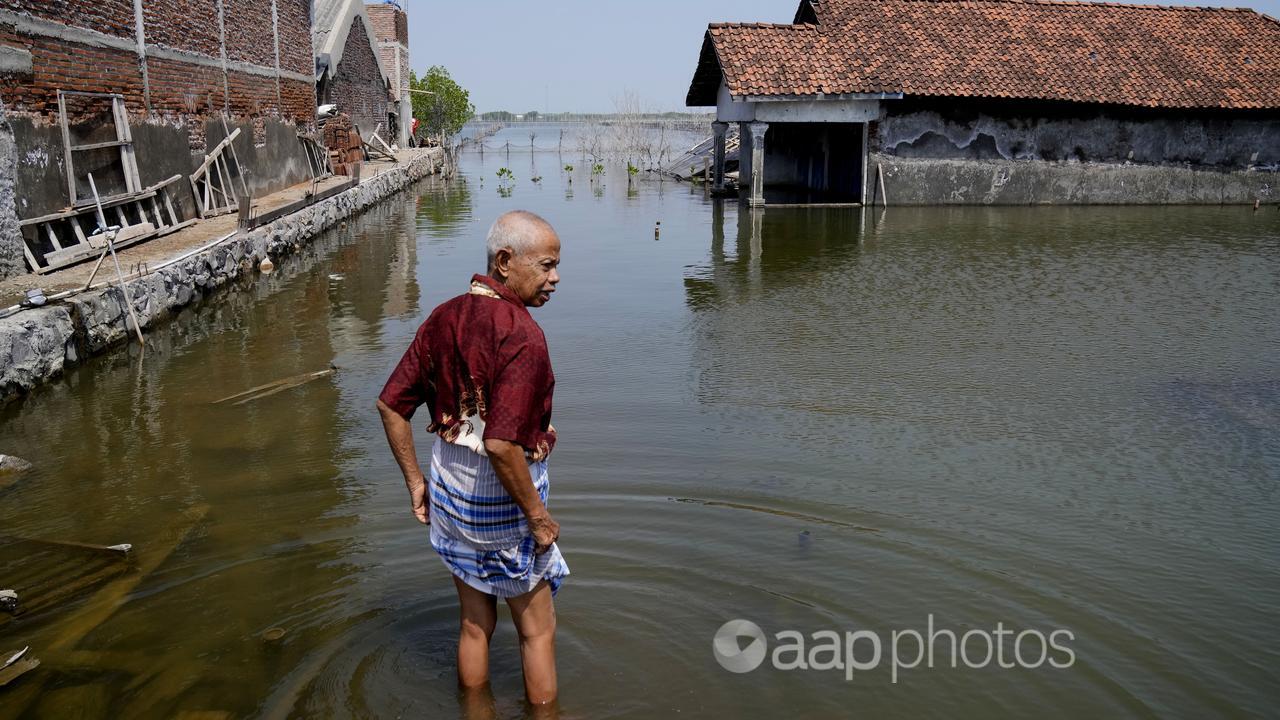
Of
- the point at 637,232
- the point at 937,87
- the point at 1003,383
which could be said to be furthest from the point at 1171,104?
the point at 1003,383

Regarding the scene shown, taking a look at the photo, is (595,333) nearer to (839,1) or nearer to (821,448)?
(821,448)

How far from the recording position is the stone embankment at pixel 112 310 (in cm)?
727

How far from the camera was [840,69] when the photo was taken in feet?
69.3

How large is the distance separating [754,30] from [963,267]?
1081 centimetres

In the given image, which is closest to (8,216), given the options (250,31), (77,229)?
(77,229)

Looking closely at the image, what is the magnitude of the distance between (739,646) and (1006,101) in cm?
2047

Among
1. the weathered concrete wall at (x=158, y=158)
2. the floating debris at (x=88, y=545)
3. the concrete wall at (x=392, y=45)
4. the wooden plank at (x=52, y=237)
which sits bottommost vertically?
the floating debris at (x=88, y=545)

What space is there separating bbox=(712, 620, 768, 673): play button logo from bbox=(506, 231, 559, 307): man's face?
5.30 feet

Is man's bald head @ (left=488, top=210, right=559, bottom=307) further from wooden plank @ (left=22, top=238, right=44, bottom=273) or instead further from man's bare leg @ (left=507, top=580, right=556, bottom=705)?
wooden plank @ (left=22, top=238, right=44, bottom=273)

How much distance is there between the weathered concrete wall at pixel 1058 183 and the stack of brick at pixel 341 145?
12863 millimetres

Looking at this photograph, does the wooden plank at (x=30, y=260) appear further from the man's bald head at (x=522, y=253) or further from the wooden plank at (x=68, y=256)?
the man's bald head at (x=522, y=253)

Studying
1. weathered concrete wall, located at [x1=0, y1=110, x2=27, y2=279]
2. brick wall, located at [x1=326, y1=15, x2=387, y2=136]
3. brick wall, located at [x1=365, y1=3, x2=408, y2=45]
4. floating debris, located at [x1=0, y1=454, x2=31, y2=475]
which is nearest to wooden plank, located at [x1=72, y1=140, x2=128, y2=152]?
weathered concrete wall, located at [x1=0, y1=110, x2=27, y2=279]

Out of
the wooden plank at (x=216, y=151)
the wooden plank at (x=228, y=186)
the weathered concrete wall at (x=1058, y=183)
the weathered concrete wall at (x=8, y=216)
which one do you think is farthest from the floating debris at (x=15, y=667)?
Answer: the weathered concrete wall at (x=1058, y=183)

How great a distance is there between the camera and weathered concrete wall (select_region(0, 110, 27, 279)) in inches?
354
